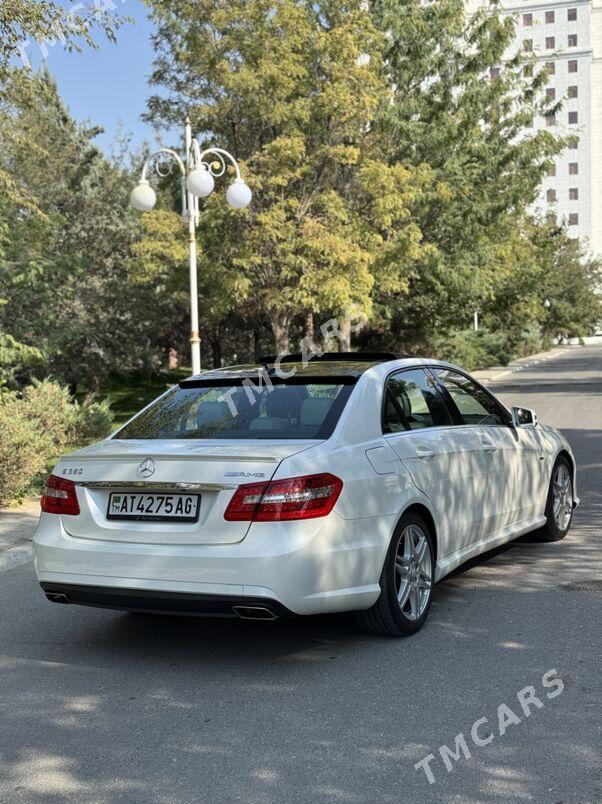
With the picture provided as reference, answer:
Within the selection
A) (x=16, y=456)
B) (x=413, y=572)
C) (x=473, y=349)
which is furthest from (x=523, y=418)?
(x=473, y=349)

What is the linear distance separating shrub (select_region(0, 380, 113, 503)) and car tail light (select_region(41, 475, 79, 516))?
520cm

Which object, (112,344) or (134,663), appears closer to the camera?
(134,663)

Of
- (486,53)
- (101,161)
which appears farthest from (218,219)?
(486,53)

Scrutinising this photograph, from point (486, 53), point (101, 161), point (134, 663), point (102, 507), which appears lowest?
point (134, 663)

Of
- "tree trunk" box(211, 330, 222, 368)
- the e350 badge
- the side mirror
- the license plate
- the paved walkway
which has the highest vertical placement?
"tree trunk" box(211, 330, 222, 368)

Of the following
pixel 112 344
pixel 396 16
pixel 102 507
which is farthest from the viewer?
pixel 396 16

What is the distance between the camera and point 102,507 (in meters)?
4.87

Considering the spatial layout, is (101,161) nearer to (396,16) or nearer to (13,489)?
(396,16)

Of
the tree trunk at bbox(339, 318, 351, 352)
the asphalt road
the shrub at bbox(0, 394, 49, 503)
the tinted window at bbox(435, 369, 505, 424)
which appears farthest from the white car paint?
the tree trunk at bbox(339, 318, 351, 352)

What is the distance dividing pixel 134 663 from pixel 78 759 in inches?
46.8

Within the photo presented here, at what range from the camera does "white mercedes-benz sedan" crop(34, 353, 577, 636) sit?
449 centimetres

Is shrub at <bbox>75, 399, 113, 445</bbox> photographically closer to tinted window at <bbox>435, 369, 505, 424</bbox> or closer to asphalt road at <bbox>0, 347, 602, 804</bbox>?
asphalt road at <bbox>0, 347, 602, 804</bbox>

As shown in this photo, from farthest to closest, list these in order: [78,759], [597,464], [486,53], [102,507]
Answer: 1. [486,53]
2. [597,464]
3. [102,507]
4. [78,759]

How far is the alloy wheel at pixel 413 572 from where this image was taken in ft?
16.9
